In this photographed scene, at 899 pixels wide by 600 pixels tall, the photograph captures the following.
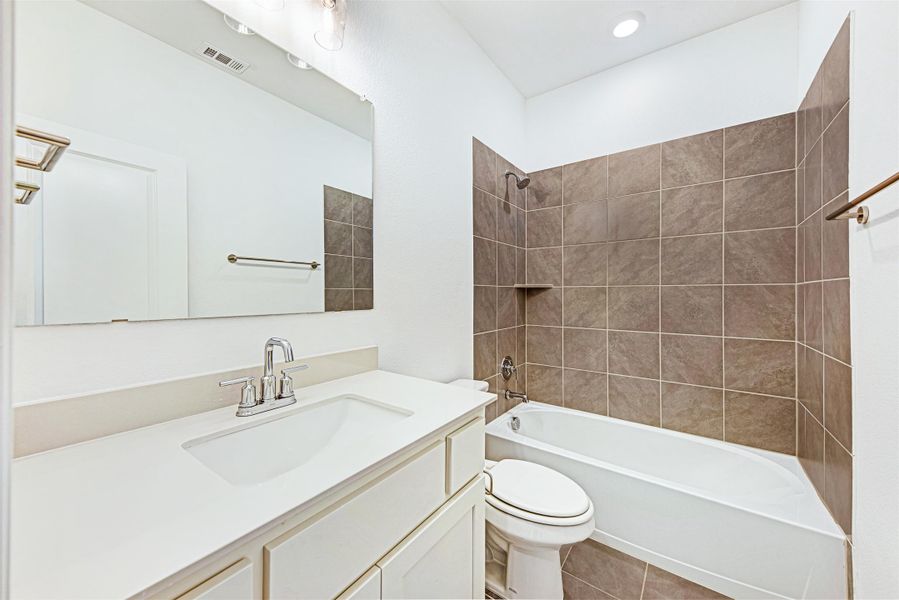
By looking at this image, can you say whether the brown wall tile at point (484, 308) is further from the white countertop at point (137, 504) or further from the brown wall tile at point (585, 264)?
the white countertop at point (137, 504)

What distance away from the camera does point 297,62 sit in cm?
112

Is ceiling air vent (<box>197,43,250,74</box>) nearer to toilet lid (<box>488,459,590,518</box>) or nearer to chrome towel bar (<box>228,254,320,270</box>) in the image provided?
chrome towel bar (<box>228,254,320,270</box>)

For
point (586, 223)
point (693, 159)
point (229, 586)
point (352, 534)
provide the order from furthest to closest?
point (586, 223)
point (693, 159)
point (352, 534)
point (229, 586)

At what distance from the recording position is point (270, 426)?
88 cm

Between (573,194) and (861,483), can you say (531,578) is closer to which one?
(861,483)

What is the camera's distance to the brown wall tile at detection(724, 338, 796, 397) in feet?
5.73

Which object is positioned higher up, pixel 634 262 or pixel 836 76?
pixel 836 76

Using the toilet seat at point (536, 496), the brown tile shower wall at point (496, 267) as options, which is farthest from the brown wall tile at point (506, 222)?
the toilet seat at point (536, 496)

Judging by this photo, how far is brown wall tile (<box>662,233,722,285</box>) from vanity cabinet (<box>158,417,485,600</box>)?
1621 millimetres

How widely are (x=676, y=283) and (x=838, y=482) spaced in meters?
1.08

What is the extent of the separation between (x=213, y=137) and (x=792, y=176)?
244 cm

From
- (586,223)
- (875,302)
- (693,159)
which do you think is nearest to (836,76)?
(693,159)

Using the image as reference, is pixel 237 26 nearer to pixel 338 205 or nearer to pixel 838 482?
pixel 338 205

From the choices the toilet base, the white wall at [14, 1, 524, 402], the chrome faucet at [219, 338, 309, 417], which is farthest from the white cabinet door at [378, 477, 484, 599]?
the white wall at [14, 1, 524, 402]
